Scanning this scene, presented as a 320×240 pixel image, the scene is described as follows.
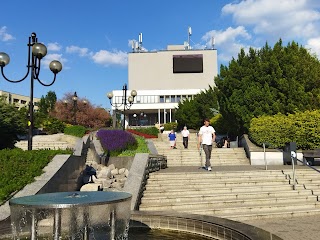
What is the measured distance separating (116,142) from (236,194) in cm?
938

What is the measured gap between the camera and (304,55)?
24281 mm

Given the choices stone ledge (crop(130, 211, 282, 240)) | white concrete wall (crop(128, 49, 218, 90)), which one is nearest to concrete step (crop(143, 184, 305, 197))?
stone ledge (crop(130, 211, 282, 240))

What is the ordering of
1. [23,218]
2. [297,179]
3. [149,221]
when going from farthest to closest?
1. [297,179]
2. [149,221]
3. [23,218]

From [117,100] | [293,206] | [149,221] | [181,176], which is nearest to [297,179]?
[293,206]

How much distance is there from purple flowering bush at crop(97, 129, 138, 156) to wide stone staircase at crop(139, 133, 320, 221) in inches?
250

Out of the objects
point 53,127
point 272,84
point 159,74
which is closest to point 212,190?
point 272,84

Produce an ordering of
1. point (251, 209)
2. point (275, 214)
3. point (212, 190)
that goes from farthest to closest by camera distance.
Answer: point (212, 190)
point (251, 209)
point (275, 214)

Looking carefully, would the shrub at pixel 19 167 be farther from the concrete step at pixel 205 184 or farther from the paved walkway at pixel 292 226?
the concrete step at pixel 205 184

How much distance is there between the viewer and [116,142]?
18.4 m

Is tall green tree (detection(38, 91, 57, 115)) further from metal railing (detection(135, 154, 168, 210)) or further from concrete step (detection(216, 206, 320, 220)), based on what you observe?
concrete step (detection(216, 206, 320, 220))

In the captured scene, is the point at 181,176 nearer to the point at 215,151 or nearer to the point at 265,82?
the point at 215,151

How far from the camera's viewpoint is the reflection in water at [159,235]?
21.7ft

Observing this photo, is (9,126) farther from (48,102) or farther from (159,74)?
(159,74)

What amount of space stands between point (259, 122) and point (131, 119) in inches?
1808
